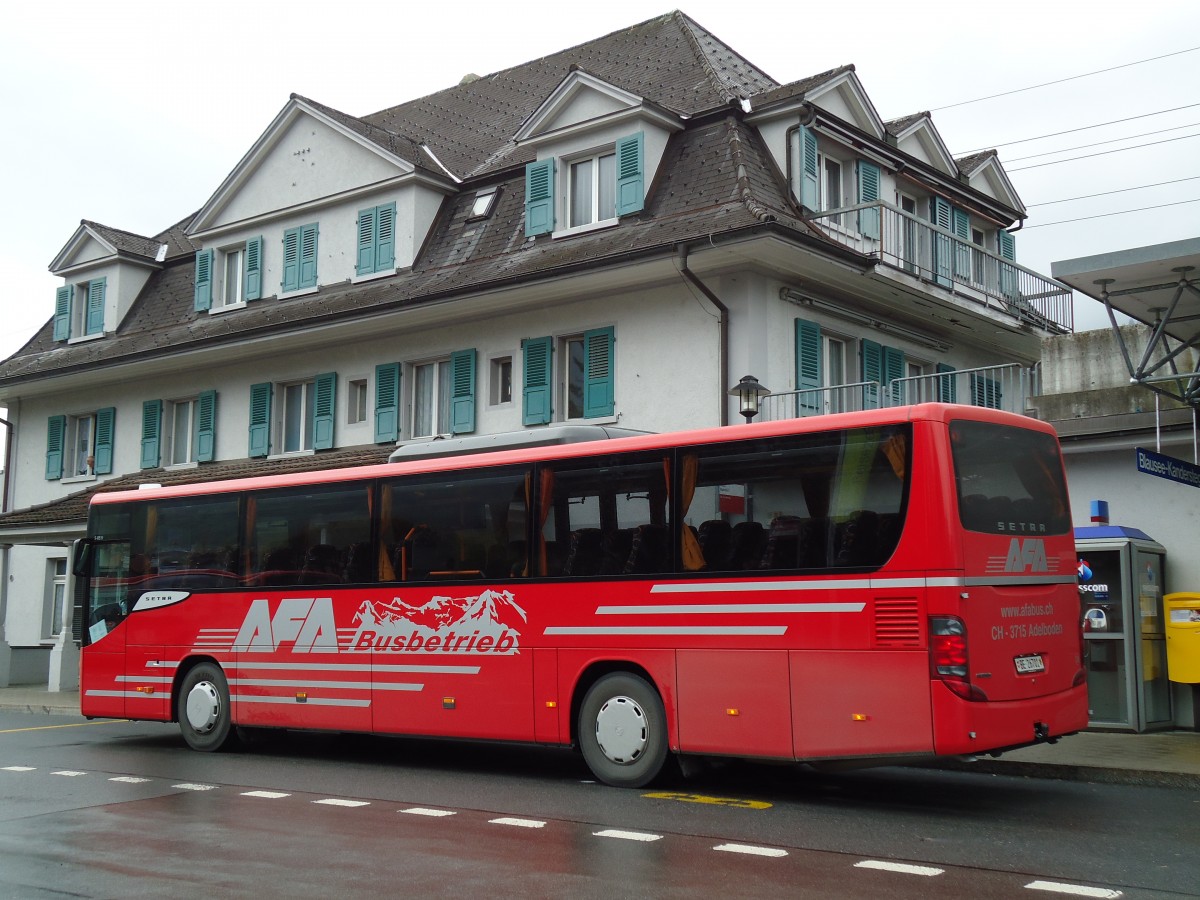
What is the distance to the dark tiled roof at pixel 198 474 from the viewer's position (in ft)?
76.5

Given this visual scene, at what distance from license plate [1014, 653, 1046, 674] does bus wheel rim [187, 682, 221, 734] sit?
355 inches

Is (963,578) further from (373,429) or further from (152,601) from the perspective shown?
(373,429)

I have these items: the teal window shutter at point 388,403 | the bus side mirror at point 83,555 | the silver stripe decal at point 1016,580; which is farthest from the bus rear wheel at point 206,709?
the teal window shutter at point 388,403

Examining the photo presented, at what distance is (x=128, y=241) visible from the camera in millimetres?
31297

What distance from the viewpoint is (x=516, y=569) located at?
1217 centimetres

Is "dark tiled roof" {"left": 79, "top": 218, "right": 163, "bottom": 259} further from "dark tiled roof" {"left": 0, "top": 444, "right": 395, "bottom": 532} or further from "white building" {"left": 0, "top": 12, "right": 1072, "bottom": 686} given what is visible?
"dark tiled roof" {"left": 0, "top": 444, "right": 395, "bottom": 532}

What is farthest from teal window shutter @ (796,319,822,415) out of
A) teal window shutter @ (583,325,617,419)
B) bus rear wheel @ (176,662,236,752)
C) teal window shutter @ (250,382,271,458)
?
teal window shutter @ (250,382,271,458)

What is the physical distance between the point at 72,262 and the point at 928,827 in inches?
1104

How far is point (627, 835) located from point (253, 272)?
20523 mm

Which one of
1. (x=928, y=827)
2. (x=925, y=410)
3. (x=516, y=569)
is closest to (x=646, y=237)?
(x=516, y=569)

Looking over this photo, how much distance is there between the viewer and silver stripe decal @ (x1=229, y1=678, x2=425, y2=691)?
43.0 feet

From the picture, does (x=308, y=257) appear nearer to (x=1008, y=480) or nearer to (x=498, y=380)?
(x=498, y=380)

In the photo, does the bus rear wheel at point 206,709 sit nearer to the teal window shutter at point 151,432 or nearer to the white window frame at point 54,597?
the teal window shutter at point 151,432

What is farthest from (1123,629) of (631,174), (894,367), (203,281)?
(203,281)
